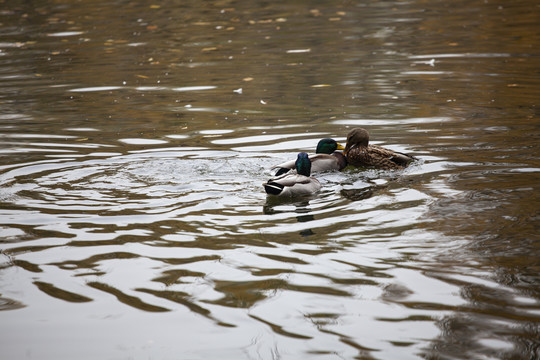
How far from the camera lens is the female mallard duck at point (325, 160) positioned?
8.18m

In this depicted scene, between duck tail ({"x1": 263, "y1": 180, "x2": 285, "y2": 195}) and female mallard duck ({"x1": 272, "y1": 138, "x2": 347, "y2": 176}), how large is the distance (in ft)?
2.70

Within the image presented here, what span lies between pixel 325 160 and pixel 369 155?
53 centimetres

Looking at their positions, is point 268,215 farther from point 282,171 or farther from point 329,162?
point 329,162

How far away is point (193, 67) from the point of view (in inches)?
656

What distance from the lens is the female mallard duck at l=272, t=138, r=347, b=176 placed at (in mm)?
8180

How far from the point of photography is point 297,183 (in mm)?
7520

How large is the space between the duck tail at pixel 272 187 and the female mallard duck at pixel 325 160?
2.70 ft

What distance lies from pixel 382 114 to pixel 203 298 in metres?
6.78

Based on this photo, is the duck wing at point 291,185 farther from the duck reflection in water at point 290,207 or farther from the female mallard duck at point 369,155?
the female mallard duck at point 369,155

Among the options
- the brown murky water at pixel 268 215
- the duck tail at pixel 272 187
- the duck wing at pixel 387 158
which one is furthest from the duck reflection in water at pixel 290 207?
the duck wing at pixel 387 158

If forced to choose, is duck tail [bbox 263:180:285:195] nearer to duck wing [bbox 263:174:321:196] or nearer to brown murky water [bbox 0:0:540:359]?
duck wing [bbox 263:174:321:196]

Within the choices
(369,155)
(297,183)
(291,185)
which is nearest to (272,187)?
(291,185)

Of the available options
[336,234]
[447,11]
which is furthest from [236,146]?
[447,11]

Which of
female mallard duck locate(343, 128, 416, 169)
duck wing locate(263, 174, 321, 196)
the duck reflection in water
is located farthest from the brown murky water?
female mallard duck locate(343, 128, 416, 169)
